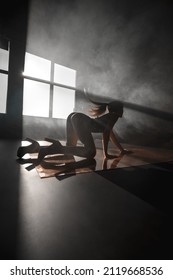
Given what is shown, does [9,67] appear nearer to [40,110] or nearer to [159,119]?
[40,110]

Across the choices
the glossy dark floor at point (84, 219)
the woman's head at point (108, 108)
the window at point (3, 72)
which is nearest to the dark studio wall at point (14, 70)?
the window at point (3, 72)

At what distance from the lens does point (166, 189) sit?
2.49 ft

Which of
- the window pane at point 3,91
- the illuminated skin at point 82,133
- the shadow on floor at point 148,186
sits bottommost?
the shadow on floor at point 148,186

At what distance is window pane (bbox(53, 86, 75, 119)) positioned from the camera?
4.41 meters

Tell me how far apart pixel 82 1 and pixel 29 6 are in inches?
53.1

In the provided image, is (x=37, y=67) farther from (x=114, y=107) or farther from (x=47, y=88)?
(x=114, y=107)

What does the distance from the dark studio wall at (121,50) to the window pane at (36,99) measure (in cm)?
24

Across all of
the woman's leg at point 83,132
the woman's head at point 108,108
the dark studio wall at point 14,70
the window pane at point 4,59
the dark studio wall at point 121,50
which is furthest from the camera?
the window pane at point 4,59

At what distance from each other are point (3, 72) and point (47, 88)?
1.13 m

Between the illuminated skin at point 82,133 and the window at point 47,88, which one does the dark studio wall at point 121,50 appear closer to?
the window at point 47,88

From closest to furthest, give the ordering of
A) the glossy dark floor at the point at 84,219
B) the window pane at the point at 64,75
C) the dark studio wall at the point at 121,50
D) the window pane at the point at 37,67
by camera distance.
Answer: the glossy dark floor at the point at 84,219, the dark studio wall at the point at 121,50, the window pane at the point at 37,67, the window pane at the point at 64,75

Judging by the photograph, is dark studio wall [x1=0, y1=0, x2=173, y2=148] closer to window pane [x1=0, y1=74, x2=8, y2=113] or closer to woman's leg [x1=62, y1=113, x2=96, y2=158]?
window pane [x1=0, y1=74, x2=8, y2=113]

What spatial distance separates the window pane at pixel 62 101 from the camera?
4.41m

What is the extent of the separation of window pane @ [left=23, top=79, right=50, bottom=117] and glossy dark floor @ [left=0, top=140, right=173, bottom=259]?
11.2 ft
